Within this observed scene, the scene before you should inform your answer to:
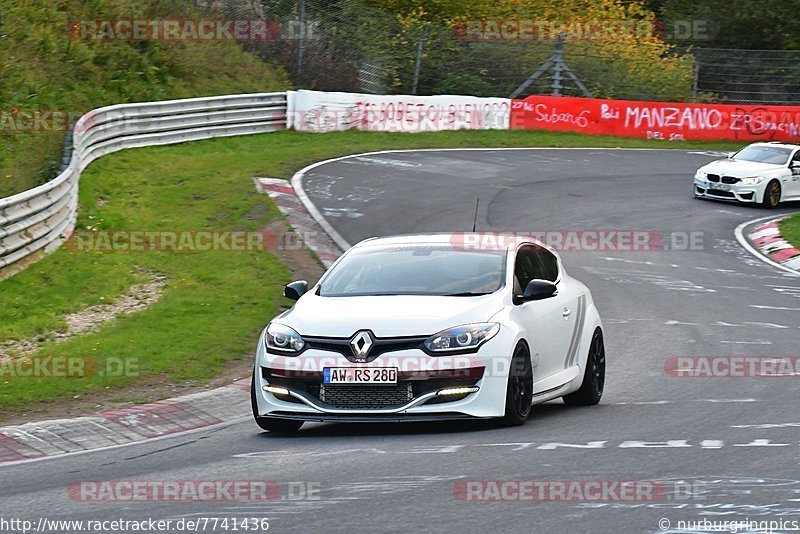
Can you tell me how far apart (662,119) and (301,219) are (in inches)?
788

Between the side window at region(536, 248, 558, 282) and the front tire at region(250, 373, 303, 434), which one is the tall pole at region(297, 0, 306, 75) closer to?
the side window at region(536, 248, 558, 282)

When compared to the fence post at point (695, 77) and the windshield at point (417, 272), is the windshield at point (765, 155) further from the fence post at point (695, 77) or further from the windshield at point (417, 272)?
the windshield at point (417, 272)

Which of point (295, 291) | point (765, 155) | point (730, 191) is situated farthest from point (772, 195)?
point (295, 291)

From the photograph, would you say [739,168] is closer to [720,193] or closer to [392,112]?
[720,193]

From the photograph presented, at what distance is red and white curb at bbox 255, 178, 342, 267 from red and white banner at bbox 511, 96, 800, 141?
14599 mm

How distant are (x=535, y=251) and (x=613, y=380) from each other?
2073 millimetres

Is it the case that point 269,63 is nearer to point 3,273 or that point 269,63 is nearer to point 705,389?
point 3,273

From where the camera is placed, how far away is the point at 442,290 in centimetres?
976

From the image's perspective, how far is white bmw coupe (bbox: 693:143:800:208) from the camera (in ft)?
91.6

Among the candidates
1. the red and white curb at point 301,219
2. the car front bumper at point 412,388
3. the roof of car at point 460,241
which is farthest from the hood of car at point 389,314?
the red and white curb at point 301,219

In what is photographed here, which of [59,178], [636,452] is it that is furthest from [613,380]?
[59,178]

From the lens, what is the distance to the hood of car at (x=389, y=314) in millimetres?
8977

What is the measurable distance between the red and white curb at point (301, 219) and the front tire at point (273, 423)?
8.95 meters

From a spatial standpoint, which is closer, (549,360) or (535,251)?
(549,360)
